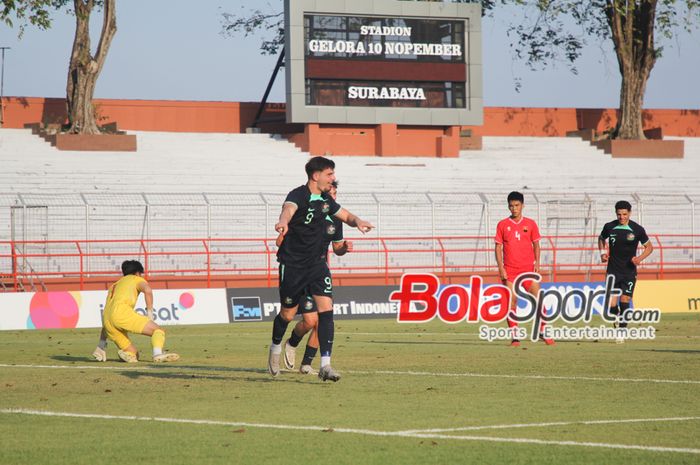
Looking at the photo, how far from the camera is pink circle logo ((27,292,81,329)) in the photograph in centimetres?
2692

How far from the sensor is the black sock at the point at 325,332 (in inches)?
486

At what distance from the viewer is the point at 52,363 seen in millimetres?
15758

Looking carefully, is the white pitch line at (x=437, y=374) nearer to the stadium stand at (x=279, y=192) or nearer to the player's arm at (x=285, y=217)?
the player's arm at (x=285, y=217)

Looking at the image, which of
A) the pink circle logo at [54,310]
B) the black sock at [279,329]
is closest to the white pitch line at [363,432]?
the black sock at [279,329]

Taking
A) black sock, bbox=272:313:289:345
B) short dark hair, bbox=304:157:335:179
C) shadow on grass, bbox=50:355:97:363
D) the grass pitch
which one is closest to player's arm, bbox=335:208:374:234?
short dark hair, bbox=304:157:335:179

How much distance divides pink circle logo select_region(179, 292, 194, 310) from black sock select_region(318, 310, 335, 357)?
16091mm

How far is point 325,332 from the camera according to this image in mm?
12406

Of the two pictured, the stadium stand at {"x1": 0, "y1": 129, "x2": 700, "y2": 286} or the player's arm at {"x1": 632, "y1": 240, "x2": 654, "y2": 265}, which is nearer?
the player's arm at {"x1": 632, "y1": 240, "x2": 654, "y2": 265}

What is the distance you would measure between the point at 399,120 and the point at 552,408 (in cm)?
3588

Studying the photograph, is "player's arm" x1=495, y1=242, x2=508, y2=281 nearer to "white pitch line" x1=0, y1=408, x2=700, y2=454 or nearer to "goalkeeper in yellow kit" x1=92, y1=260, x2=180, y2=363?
"goalkeeper in yellow kit" x1=92, y1=260, x2=180, y2=363

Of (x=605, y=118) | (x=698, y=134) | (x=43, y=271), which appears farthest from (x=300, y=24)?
(x=698, y=134)

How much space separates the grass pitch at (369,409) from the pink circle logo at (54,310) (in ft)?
31.8
